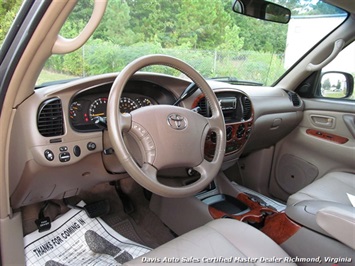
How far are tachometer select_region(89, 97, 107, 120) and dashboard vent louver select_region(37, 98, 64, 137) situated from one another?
17 centimetres

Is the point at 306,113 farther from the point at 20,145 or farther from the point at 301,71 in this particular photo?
the point at 20,145

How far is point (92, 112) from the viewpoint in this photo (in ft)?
4.61

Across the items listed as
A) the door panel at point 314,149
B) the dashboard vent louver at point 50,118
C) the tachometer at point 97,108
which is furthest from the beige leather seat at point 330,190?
the dashboard vent louver at point 50,118

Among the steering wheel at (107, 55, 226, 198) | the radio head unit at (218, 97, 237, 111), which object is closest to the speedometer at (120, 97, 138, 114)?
the steering wheel at (107, 55, 226, 198)

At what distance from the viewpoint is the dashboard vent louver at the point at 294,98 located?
2.29 metres

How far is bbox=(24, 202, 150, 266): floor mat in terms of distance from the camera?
Result: 59.2 inches

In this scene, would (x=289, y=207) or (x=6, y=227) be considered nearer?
(x=6, y=227)

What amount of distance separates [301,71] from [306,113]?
314 millimetres

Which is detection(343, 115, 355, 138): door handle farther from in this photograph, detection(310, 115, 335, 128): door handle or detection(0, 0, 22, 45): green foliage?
detection(0, 0, 22, 45): green foliage

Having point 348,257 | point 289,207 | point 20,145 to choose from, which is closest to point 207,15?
point 289,207

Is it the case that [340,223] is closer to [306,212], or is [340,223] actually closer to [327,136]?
[306,212]

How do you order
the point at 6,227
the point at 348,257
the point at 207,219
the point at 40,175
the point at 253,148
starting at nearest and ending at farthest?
the point at 348,257 → the point at 6,227 → the point at 40,175 → the point at 207,219 → the point at 253,148

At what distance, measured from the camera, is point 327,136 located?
218cm

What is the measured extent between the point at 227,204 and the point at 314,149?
82cm
